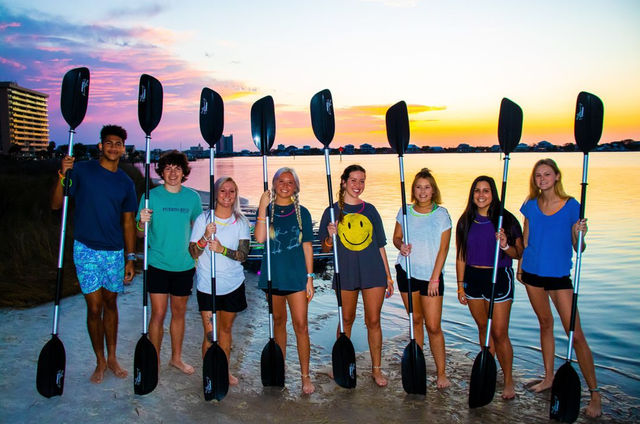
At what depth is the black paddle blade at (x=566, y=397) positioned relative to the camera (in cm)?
390

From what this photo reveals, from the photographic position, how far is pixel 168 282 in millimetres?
4527

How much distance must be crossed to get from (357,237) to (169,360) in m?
2.41

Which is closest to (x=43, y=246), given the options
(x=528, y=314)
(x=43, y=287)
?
(x=43, y=287)

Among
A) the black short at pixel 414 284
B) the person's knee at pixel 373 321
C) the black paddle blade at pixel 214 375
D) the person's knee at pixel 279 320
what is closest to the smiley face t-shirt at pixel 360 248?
the black short at pixel 414 284

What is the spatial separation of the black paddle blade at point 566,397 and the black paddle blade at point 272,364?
2.33 metres

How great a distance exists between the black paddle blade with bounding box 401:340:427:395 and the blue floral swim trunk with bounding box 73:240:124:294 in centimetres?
279

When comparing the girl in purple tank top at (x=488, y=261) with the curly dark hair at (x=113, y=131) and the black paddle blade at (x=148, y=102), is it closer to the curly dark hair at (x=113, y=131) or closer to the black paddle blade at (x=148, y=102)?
the black paddle blade at (x=148, y=102)

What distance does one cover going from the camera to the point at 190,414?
3.98m

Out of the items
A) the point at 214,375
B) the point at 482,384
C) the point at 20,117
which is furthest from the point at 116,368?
the point at 20,117

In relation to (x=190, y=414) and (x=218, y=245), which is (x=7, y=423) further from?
(x=218, y=245)

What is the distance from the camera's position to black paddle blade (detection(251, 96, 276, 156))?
195 inches

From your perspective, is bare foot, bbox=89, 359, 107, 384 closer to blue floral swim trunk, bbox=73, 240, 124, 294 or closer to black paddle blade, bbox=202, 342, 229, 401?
blue floral swim trunk, bbox=73, 240, 124, 294

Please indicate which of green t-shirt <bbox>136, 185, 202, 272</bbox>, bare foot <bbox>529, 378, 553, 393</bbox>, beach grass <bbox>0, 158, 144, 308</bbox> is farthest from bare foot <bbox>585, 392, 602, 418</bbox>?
beach grass <bbox>0, 158, 144, 308</bbox>

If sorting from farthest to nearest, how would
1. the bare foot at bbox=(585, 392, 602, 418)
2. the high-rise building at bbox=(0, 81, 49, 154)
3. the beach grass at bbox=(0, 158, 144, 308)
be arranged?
1. the high-rise building at bbox=(0, 81, 49, 154)
2. the beach grass at bbox=(0, 158, 144, 308)
3. the bare foot at bbox=(585, 392, 602, 418)
